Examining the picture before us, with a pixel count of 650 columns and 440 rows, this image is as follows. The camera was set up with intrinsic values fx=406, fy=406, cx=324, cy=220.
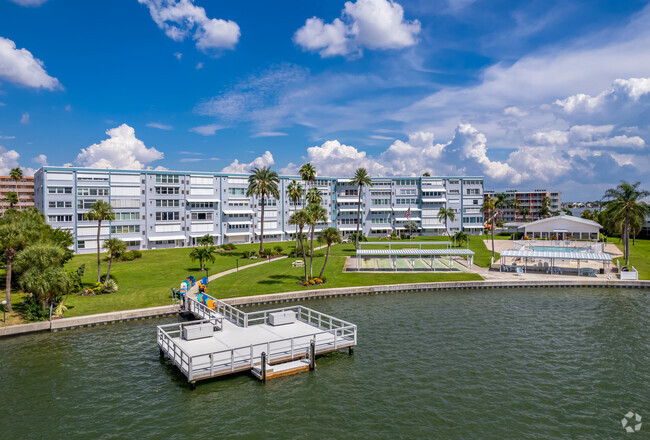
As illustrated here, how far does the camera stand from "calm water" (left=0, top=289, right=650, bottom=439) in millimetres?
19500

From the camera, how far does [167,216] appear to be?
9575 cm

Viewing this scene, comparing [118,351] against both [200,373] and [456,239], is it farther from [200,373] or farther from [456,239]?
[456,239]

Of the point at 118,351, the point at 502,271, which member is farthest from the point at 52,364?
the point at 502,271

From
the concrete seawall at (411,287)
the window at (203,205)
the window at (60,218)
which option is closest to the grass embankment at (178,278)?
the concrete seawall at (411,287)

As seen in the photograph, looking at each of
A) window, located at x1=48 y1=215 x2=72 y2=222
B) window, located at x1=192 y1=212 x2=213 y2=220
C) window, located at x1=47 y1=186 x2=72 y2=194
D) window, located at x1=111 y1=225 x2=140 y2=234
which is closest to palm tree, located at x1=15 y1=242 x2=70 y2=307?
window, located at x1=48 y1=215 x2=72 y2=222

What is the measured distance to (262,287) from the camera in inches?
1934

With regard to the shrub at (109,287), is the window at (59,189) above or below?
above

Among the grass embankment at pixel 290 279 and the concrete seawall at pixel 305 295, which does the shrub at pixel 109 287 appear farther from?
the grass embankment at pixel 290 279

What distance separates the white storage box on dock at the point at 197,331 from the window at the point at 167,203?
71.8 metres

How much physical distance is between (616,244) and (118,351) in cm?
10402

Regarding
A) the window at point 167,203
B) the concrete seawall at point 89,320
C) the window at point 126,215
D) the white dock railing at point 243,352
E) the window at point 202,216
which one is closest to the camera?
the white dock railing at point 243,352

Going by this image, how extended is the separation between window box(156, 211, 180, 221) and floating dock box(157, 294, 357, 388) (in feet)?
220

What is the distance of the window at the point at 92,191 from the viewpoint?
8658 centimetres

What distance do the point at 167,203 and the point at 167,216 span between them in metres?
3.08
